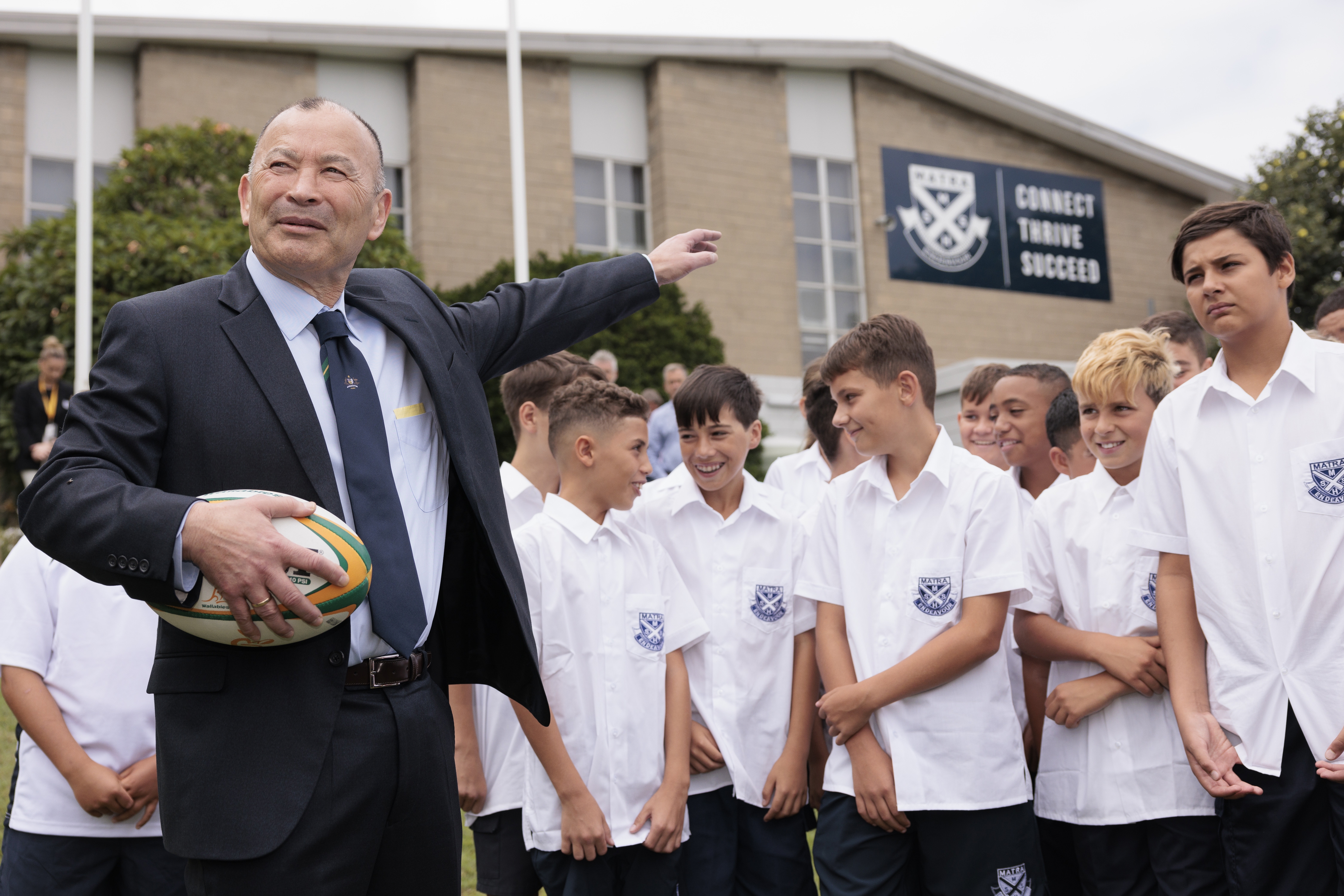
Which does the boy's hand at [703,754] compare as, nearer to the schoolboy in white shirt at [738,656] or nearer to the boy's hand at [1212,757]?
the schoolboy in white shirt at [738,656]

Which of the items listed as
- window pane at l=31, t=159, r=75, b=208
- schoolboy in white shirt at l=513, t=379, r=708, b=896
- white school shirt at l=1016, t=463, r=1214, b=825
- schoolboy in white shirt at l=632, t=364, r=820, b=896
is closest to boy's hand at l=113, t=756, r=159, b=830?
schoolboy in white shirt at l=513, t=379, r=708, b=896

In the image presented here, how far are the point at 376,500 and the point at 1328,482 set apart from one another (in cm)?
247

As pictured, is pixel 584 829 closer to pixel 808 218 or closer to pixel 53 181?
pixel 53 181

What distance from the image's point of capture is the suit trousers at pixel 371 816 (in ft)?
7.35

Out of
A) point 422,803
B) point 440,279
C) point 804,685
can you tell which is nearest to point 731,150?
point 440,279

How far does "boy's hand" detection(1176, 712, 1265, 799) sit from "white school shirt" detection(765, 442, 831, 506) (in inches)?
97.3

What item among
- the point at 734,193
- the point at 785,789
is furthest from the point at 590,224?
the point at 785,789

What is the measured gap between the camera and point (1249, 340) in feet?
10.6

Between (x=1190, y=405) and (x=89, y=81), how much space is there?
509 inches

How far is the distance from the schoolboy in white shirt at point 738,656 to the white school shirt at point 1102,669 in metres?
0.84

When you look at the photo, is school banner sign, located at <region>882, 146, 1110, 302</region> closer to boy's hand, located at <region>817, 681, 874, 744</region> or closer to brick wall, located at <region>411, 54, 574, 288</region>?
brick wall, located at <region>411, 54, 574, 288</region>

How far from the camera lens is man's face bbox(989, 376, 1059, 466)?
4844 millimetres

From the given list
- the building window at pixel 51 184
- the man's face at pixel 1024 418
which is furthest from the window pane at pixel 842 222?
the man's face at pixel 1024 418

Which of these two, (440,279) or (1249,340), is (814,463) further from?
(440,279)
